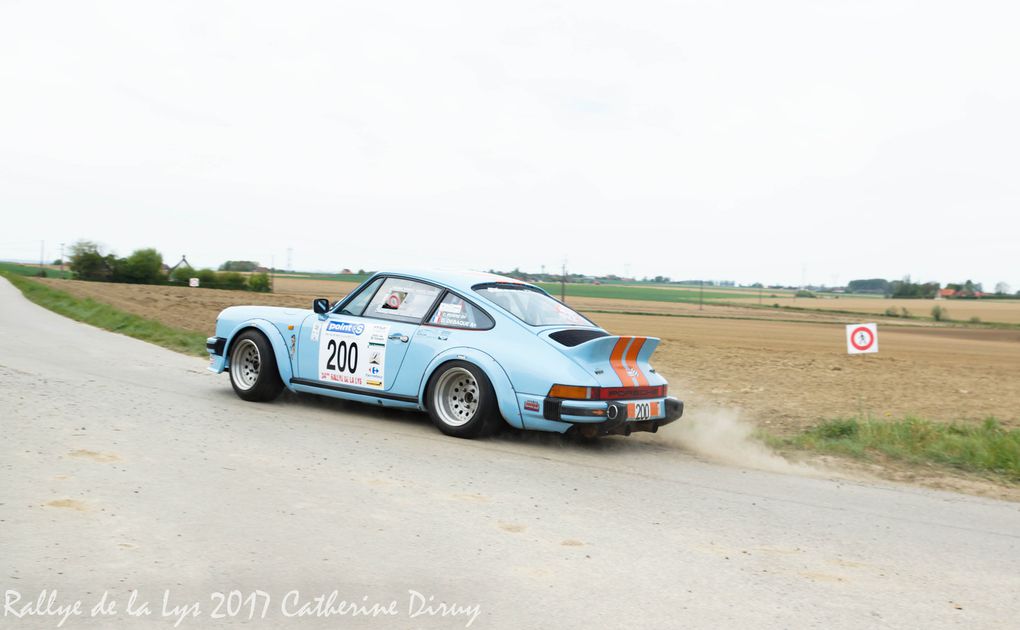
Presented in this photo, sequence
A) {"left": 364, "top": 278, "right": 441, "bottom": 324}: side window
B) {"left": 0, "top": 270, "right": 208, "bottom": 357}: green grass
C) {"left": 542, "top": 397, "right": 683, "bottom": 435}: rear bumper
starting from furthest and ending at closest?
{"left": 0, "top": 270, "right": 208, "bottom": 357}: green grass → {"left": 364, "top": 278, "right": 441, "bottom": 324}: side window → {"left": 542, "top": 397, "right": 683, "bottom": 435}: rear bumper

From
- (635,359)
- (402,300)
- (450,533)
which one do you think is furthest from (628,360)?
(450,533)

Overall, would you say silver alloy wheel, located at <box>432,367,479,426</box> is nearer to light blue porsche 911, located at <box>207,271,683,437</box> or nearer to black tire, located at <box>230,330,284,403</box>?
light blue porsche 911, located at <box>207,271,683,437</box>

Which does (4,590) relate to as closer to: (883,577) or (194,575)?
(194,575)

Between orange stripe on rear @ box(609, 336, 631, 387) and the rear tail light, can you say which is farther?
orange stripe on rear @ box(609, 336, 631, 387)

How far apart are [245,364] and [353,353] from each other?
5.00 feet

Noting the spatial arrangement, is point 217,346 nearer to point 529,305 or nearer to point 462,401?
point 462,401

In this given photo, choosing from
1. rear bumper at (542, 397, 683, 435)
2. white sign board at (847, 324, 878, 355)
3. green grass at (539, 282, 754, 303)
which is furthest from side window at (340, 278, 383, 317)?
green grass at (539, 282, 754, 303)

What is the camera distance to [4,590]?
3730 millimetres

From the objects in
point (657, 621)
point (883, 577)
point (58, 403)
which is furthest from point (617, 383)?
point (58, 403)

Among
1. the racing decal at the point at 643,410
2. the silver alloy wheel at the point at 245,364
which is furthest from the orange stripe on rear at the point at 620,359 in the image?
the silver alloy wheel at the point at 245,364

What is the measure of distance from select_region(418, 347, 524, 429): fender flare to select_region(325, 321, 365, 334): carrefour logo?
1.09 meters

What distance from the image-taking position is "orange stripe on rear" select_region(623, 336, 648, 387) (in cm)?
786

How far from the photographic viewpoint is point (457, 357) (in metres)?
7.92

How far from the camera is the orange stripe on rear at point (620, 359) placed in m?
7.73
